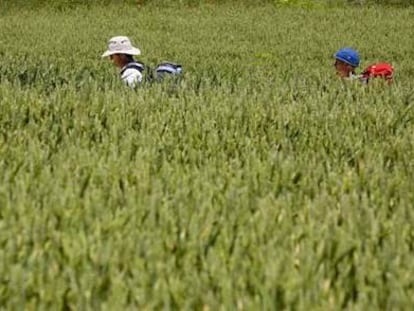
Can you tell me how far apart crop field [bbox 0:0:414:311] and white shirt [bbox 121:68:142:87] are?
128mm

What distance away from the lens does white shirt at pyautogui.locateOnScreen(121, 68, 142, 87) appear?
6602 millimetres

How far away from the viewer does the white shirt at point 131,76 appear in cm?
660

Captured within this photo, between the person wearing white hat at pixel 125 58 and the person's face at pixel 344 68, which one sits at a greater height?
the person wearing white hat at pixel 125 58

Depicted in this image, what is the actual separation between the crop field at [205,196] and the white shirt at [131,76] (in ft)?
0.42

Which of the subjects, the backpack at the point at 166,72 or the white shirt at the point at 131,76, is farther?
the backpack at the point at 166,72

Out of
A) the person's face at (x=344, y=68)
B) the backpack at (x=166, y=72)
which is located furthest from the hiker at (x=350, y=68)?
the backpack at (x=166, y=72)

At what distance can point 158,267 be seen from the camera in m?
2.39

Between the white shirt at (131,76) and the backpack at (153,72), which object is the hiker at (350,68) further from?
the white shirt at (131,76)

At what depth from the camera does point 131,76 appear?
6.88 meters

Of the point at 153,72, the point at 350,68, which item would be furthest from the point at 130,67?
the point at 350,68

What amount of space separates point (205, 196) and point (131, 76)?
3959 millimetres

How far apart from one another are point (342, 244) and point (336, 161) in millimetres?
1474

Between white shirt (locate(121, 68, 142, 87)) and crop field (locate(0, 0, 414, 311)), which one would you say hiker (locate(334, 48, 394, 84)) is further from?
white shirt (locate(121, 68, 142, 87))

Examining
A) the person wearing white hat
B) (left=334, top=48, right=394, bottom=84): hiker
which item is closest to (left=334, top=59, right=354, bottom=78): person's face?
(left=334, top=48, right=394, bottom=84): hiker
